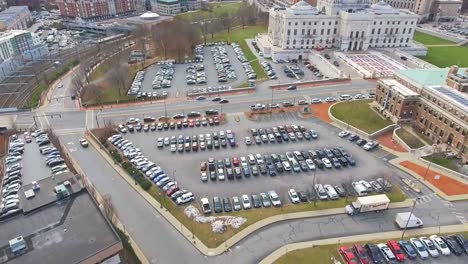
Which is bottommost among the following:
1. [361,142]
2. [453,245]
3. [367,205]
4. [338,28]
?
[453,245]

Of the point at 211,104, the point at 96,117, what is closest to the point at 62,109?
the point at 96,117

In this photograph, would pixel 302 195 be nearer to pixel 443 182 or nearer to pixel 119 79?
pixel 443 182

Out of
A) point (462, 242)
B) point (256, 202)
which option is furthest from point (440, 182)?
point (256, 202)

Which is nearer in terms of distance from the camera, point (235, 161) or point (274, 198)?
point (274, 198)

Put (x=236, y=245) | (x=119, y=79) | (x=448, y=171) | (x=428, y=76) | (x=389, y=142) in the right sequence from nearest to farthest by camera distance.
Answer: (x=236, y=245), (x=448, y=171), (x=389, y=142), (x=428, y=76), (x=119, y=79)

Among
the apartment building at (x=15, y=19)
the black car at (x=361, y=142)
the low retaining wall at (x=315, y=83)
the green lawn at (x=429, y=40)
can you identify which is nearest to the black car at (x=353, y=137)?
the black car at (x=361, y=142)

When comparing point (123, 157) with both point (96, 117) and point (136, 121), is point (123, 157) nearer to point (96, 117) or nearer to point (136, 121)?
point (136, 121)
